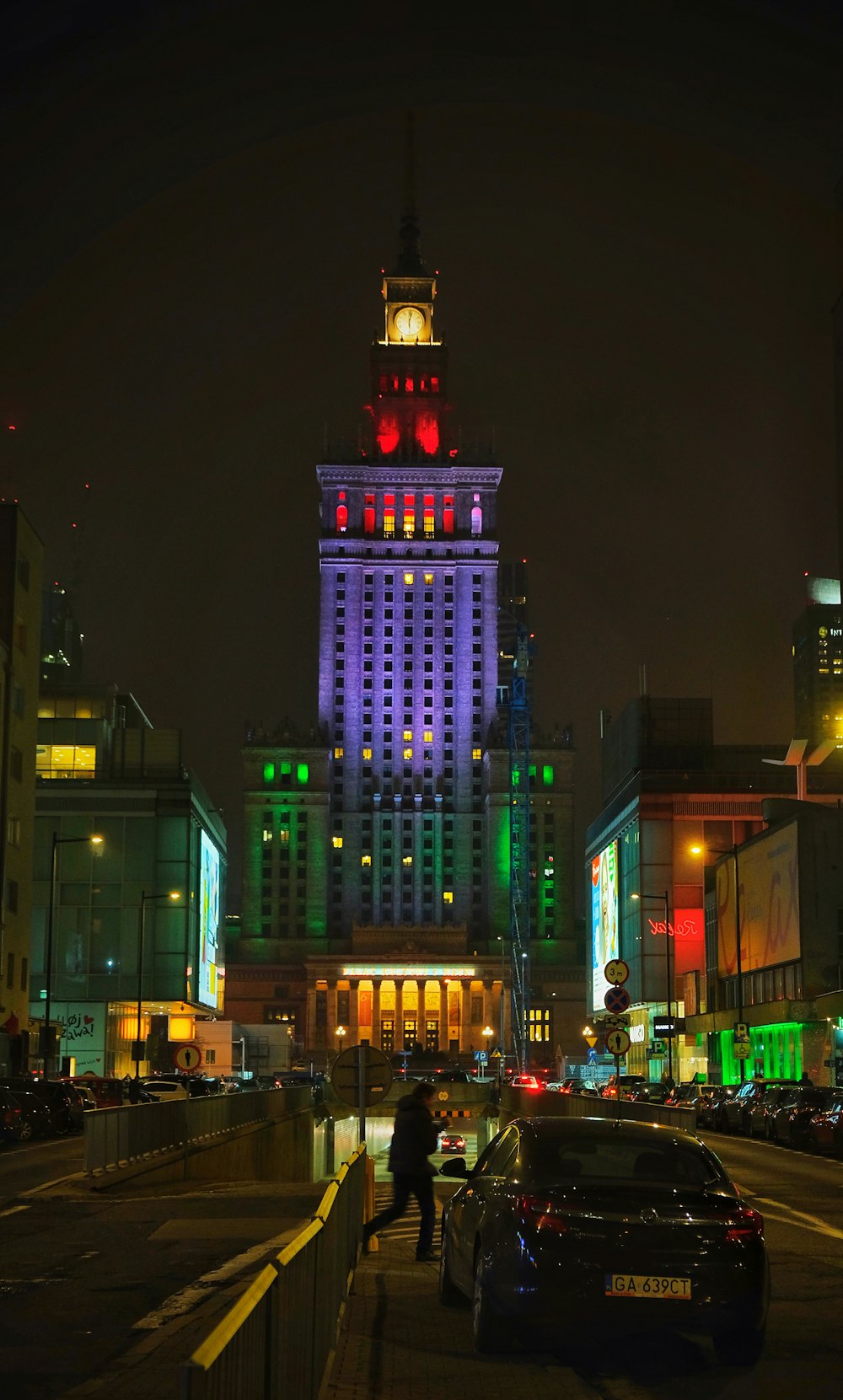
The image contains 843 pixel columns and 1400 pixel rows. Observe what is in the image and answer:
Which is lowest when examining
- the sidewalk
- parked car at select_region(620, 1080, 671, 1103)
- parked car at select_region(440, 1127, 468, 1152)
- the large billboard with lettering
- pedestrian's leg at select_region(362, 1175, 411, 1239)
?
parked car at select_region(440, 1127, 468, 1152)

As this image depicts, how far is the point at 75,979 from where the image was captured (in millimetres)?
102562

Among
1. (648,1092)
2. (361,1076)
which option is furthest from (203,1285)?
(648,1092)

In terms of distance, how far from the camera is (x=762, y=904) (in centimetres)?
8356

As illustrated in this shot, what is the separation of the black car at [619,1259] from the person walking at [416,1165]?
215 inches

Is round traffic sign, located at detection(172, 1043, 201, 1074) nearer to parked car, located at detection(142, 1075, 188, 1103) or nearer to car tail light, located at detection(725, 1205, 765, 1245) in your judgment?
parked car, located at detection(142, 1075, 188, 1103)

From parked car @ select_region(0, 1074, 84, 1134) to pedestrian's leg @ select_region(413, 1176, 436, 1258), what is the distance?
30299 mm

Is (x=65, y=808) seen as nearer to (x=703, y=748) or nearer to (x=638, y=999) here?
(x=638, y=999)

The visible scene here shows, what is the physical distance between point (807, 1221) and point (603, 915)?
131718mm

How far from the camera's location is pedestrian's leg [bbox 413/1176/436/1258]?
1788 cm

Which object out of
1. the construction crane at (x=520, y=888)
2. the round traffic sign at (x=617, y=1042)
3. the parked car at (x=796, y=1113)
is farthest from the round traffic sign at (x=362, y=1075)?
the construction crane at (x=520, y=888)

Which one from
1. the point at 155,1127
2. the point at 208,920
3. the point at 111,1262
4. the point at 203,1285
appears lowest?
the point at 111,1262

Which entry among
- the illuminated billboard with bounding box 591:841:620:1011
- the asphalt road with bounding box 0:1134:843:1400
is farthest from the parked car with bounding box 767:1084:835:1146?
the illuminated billboard with bounding box 591:841:620:1011

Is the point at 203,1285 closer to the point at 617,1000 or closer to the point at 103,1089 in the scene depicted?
the point at 617,1000

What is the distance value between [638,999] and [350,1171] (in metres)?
117
